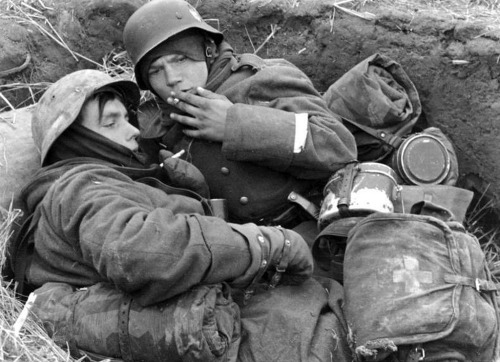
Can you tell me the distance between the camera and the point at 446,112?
17.8ft

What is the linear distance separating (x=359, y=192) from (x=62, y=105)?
5.48ft

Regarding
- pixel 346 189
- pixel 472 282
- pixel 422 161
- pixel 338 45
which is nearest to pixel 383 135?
pixel 422 161

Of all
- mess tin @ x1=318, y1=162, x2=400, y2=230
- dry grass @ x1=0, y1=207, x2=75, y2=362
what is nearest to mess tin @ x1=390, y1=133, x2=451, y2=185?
mess tin @ x1=318, y1=162, x2=400, y2=230

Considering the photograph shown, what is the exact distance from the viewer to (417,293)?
3748 mm

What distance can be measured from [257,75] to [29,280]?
5.65ft

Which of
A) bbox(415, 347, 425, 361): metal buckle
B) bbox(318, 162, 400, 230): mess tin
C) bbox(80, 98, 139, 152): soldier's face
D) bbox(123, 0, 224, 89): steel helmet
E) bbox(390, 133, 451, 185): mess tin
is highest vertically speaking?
bbox(123, 0, 224, 89): steel helmet

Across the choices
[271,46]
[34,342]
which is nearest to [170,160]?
[34,342]

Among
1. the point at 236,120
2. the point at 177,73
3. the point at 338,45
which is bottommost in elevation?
the point at 338,45

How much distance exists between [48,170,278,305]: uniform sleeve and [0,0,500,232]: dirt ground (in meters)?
1.91

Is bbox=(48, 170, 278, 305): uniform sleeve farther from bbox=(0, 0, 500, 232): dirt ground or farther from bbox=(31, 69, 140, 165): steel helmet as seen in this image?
bbox=(0, 0, 500, 232): dirt ground

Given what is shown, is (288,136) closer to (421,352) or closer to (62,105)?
(62,105)

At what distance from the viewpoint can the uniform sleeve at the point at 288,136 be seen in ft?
14.4

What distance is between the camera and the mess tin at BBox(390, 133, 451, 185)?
4.88 meters

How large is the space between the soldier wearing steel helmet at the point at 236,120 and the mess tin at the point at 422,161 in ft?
1.54
